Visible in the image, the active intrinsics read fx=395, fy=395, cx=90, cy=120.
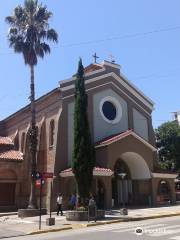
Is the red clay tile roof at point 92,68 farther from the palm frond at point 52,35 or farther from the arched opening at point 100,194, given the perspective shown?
the arched opening at point 100,194

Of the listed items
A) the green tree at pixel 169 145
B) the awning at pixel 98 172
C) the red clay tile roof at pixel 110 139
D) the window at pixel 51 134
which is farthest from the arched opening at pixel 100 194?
the green tree at pixel 169 145

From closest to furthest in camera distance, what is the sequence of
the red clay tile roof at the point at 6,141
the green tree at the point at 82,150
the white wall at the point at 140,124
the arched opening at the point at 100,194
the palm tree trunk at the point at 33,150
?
the green tree at the point at 82,150 → the palm tree trunk at the point at 33,150 → the arched opening at the point at 100,194 → the white wall at the point at 140,124 → the red clay tile roof at the point at 6,141

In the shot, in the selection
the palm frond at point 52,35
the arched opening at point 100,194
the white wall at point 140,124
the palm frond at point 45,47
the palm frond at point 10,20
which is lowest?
the arched opening at point 100,194

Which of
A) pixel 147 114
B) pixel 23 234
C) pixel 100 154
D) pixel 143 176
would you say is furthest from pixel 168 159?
pixel 23 234

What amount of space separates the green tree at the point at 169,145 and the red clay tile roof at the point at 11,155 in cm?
1744

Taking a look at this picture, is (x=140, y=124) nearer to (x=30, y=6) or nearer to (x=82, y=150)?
(x=82, y=150)

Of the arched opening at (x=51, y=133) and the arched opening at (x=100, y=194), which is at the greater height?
the arched opening at (x=51, y=133)

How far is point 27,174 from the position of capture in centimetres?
3491

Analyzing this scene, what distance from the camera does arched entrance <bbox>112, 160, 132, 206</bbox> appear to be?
3483cm

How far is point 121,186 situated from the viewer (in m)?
35.4

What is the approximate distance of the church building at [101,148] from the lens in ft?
103

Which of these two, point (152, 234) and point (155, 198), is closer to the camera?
point (152, 234)

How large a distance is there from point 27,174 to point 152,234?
71.3 ft

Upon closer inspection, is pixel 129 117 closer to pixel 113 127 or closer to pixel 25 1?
pixel 113 127
